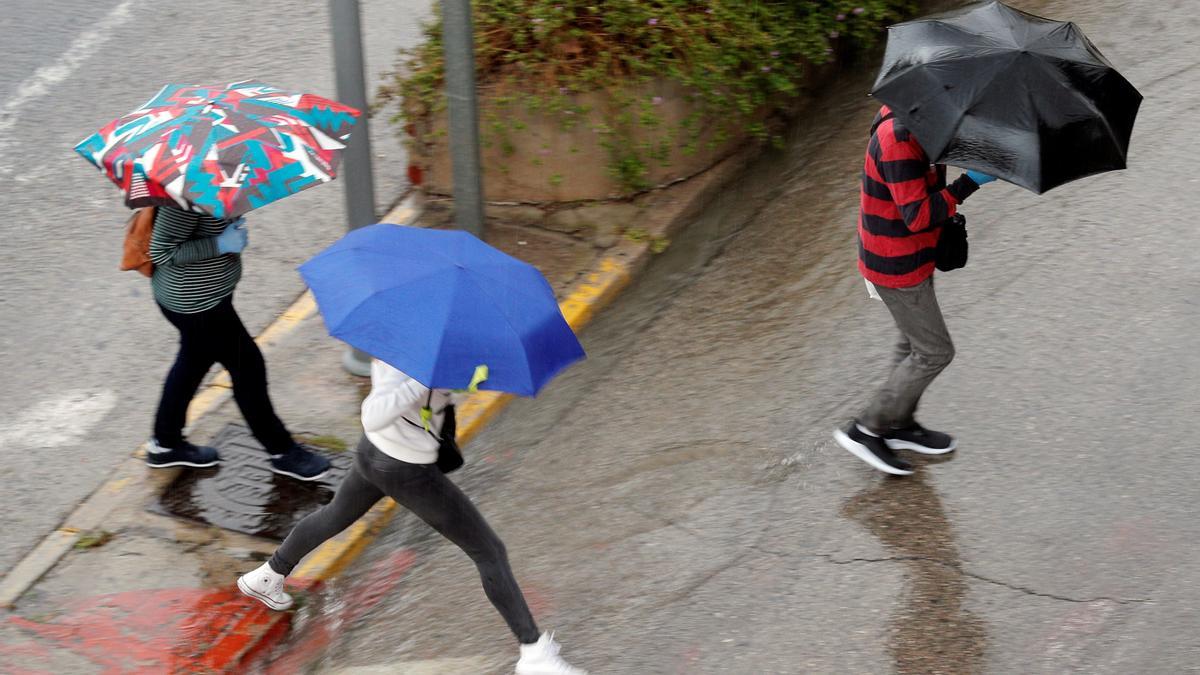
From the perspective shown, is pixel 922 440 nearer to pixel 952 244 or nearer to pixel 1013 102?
pixel 952 244

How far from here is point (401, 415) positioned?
409 cm

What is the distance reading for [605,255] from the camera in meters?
6.88

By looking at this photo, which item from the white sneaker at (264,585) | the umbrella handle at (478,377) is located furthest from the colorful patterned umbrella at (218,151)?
the white sneaker at (264,585)

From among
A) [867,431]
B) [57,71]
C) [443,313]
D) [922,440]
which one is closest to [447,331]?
[443,313]

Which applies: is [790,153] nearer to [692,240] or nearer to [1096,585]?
[692,240]

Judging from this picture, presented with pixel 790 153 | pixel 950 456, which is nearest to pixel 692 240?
pixel 790 153

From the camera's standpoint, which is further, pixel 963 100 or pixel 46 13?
pixel 46 13

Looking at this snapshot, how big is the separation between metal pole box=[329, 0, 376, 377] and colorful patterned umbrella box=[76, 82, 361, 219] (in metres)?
0.87

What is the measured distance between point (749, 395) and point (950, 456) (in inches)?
37.6

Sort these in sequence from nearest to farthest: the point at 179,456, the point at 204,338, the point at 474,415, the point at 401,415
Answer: the point at 401,415, the point at 204,338, the point at 179,456, the point at 474,415

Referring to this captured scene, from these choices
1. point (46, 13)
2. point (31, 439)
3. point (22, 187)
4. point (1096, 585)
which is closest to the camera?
point (1096, 585)

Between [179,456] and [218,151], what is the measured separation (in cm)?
166

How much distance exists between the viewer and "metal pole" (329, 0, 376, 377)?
5.66m

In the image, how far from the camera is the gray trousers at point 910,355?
4.96 meters
